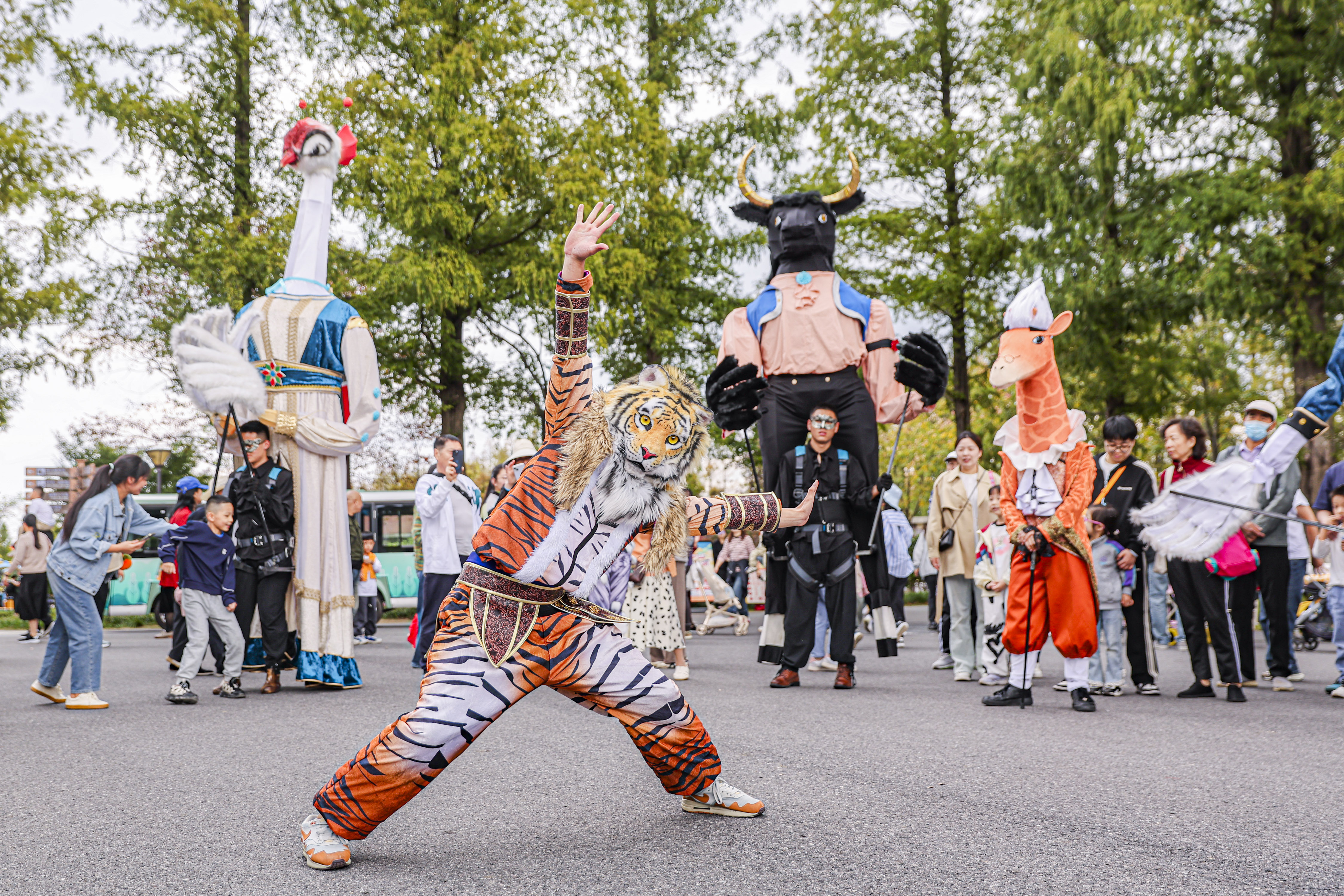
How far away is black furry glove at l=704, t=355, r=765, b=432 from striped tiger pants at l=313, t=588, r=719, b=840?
1843 mm

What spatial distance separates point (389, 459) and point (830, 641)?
21.1m

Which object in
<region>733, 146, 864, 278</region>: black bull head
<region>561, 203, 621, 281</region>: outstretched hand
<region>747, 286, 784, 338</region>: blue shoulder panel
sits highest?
<region>733, 146, 864, 278</region>: black bull head

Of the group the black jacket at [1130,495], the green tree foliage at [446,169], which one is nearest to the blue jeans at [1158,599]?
the black jacket at [1130,495]

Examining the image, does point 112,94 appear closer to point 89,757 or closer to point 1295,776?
point 89,757

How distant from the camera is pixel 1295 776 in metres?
4.48

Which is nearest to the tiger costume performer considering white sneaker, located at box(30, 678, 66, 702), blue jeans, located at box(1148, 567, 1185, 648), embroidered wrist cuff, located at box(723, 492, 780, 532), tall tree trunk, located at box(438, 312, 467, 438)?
embroidered wrist cuff, located at box(723, 492, 780, 532)

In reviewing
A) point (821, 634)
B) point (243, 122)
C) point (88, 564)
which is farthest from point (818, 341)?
point (243, 122)

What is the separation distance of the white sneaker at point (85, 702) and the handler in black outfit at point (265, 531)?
1.02 m

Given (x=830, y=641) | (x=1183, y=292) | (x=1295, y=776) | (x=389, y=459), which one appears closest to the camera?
(x=1295, y=776)

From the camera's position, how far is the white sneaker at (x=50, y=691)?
279 inches

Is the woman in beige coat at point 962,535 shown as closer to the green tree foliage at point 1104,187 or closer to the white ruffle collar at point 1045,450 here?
the white ruffle collar at point 1045,450

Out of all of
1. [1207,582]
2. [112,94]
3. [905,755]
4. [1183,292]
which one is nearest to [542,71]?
[112,94]

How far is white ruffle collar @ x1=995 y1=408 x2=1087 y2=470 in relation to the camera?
646 centimetres

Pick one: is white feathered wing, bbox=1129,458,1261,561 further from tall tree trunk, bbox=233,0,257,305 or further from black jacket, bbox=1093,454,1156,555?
tall tree trunk, bbox=233,0,257,305
